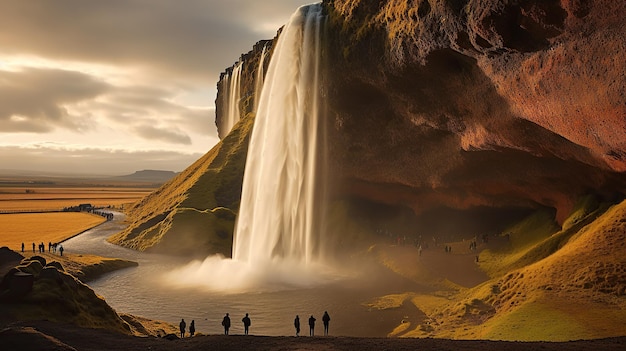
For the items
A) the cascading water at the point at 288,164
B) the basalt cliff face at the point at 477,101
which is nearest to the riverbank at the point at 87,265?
the cascading water at the point at 288,164

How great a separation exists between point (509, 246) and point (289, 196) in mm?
22368

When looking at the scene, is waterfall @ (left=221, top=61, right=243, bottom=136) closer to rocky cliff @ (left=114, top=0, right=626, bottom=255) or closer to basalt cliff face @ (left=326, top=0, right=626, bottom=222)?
rocky cliff @ (left=114, top=0, right=626, bottom=255)

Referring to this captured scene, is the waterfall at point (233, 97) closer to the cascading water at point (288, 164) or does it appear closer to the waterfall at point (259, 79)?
the waterfall at point (259, 79)

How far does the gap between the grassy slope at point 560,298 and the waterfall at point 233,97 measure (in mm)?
86630

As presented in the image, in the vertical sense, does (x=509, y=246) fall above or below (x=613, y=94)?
below

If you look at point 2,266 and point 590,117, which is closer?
point 590,117

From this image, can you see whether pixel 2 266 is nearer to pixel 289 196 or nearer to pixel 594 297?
pixel 289 196

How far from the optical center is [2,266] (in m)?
22.5

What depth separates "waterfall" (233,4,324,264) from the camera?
1742 inches

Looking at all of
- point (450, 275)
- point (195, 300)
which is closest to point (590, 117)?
point (450, 275)

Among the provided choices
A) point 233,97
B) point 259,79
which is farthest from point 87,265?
point 233,97

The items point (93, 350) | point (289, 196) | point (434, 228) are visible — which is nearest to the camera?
point (93, 350)

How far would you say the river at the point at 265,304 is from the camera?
24438mm

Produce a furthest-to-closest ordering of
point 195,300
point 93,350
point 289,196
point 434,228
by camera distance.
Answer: point 434,228, point 289,196, point 195,300, point 93,350
